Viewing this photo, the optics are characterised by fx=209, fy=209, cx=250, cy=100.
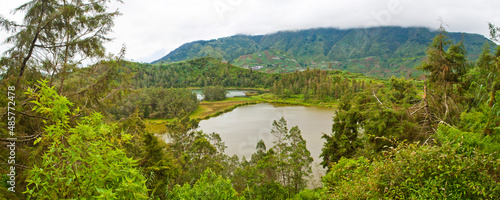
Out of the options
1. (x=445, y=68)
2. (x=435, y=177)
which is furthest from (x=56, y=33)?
(x=445, y=68)

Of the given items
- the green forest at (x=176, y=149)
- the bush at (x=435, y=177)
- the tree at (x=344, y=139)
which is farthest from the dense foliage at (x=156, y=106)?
the bush at (x=435, y=177)

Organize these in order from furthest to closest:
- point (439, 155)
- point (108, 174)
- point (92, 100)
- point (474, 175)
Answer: point (92, 100)
point (439, 155)
point (474, 175)
point (108, 174)

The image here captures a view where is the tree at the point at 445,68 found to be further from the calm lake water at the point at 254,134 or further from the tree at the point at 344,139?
the calm lake water at the point at 254,134

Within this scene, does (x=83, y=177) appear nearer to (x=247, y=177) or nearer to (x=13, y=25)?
(x=13, y=25)

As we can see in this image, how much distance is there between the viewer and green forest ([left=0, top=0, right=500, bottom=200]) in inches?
92.8

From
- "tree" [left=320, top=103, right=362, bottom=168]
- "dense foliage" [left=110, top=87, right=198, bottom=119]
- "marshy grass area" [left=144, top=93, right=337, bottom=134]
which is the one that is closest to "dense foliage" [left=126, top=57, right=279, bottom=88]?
"marshy grass area" [left=144, top=93, right=337, bottom=134]

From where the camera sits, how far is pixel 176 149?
24.7m

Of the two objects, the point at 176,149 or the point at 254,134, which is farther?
the point at 254,134

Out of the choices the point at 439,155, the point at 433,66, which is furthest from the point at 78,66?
the point at 433,66

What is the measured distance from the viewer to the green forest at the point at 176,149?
236 centimetres

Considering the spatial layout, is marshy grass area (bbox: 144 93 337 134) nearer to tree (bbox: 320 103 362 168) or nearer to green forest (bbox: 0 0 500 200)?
green forest (bbox: 0 0 500 200)

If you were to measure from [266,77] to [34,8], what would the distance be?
522 feet

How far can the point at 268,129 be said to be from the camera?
40.5m

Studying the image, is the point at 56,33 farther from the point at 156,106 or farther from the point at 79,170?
the point at 156,106
